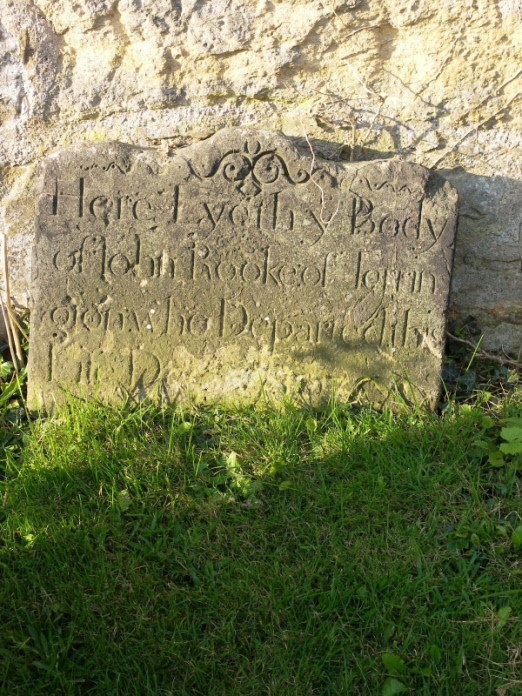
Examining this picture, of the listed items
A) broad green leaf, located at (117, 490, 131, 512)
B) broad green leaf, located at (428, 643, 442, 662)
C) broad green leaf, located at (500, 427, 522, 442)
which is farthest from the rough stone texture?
broad green leaf, located at (428, 643, 442, 662)

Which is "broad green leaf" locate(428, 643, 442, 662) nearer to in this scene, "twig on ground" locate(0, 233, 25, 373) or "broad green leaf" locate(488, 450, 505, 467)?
"broad green leaf" locate(488, 450, 505, 467)

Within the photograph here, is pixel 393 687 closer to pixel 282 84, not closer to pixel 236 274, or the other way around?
pixel 236 274

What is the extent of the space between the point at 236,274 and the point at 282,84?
0.99 m

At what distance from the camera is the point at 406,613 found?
2404mm

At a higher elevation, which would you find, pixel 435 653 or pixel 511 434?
pixel 511 434

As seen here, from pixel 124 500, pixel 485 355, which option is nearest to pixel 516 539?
pixel 485 355

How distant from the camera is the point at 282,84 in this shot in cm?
334

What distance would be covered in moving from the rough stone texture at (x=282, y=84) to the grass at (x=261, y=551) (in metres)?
1.10

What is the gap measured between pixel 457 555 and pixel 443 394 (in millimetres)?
912

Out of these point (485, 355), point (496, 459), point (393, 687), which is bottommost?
point (393, 687)

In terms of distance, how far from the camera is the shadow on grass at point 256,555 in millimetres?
2270

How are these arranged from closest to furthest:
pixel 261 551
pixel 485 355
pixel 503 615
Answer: pixel 503 615
pixel 261 551
pixel 485 355

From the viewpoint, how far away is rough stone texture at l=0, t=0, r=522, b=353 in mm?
3219

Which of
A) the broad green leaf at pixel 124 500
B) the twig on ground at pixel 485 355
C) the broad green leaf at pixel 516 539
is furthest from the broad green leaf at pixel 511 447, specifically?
the broad green leaf at pixel 124 500
